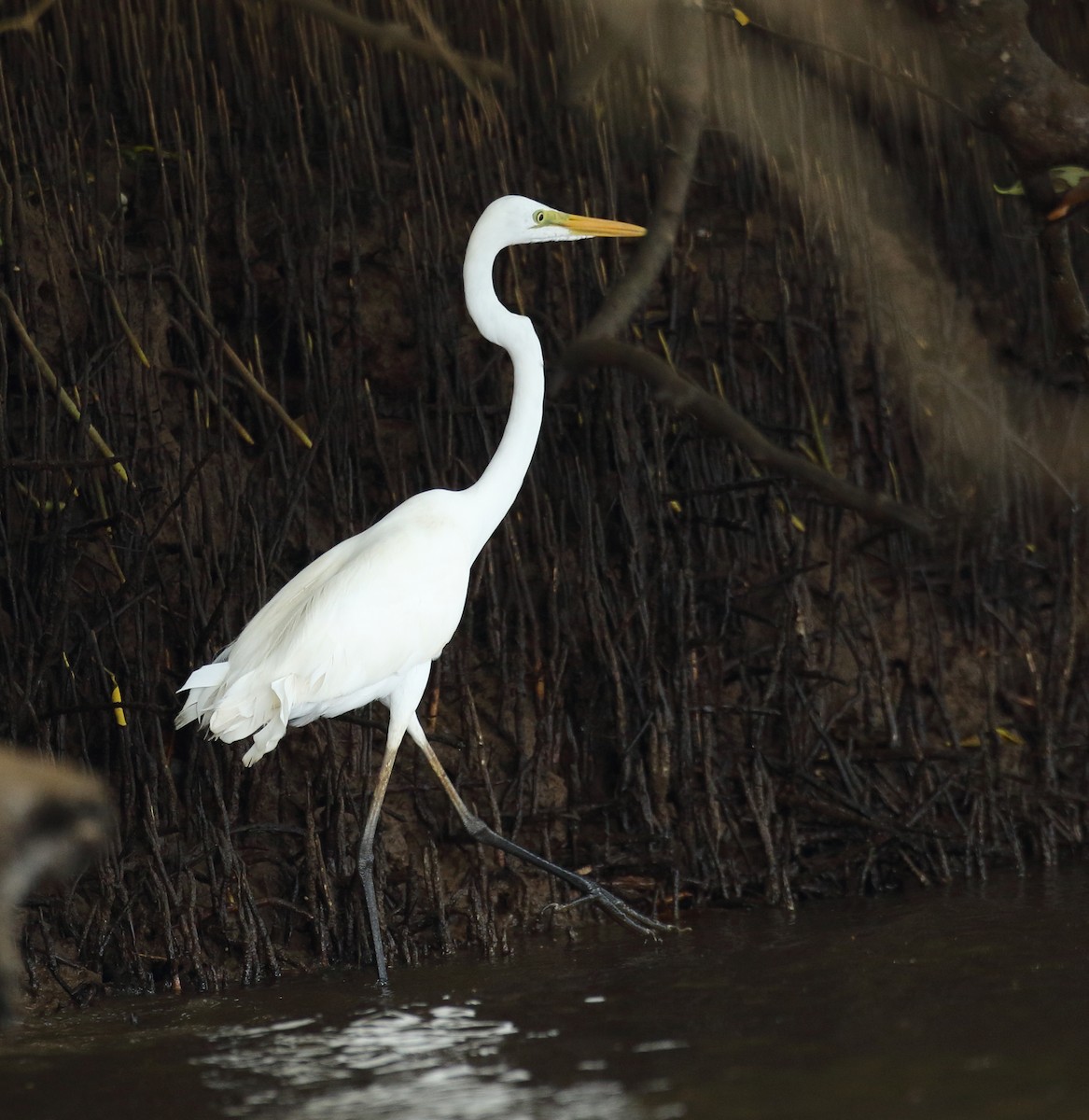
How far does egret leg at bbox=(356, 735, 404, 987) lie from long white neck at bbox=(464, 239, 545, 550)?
566 millimetres

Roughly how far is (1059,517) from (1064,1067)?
9.79ft

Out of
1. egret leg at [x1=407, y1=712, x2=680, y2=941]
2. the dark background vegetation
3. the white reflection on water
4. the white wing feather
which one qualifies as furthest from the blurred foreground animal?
egret leg at [x1=407, y1=712, x2=680, y2=941]

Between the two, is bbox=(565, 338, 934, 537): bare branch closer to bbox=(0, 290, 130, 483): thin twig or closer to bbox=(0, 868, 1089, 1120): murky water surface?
bbox=(0, 868, 1089, 1120): murky water surface

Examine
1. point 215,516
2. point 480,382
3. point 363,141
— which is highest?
point 363,141

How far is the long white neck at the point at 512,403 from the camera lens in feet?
12.2

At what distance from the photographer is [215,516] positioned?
4344 mm

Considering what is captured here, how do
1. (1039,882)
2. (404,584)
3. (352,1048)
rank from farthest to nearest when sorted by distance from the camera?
(1039,882) < (404,584) < (352,1048)

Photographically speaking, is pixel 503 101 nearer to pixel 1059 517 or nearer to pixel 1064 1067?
pixel 1059 517

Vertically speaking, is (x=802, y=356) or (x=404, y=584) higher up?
(x=802, y=356)

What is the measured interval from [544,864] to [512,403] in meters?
1.14

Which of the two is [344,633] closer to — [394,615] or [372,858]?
[394,615]

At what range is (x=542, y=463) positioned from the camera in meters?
4.30

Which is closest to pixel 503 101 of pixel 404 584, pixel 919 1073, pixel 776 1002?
pixel 404 584

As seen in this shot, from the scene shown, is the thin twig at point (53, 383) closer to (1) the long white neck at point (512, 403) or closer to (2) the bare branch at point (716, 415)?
(1) the long white neck at point (512, 403)
